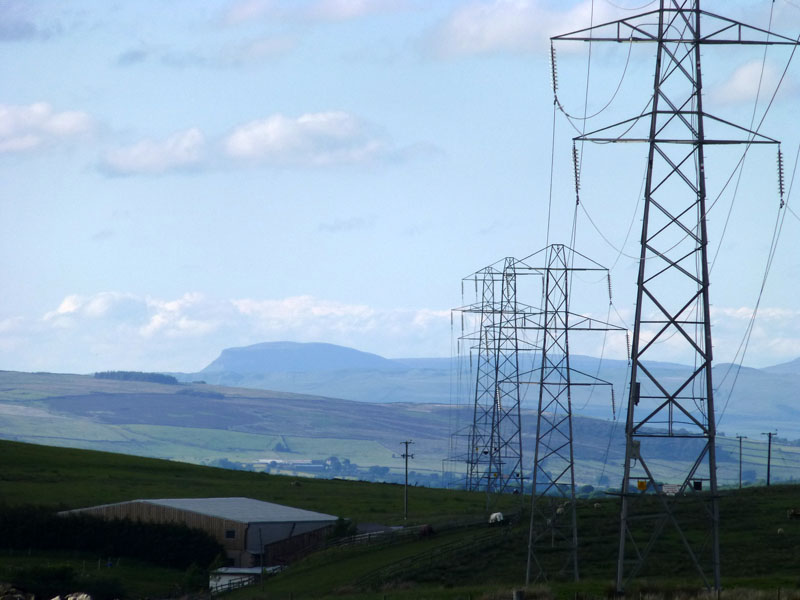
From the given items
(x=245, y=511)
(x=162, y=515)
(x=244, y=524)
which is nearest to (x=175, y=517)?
(x=162, y=515)

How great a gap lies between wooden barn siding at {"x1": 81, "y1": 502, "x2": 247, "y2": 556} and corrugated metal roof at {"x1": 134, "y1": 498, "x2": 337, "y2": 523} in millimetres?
511

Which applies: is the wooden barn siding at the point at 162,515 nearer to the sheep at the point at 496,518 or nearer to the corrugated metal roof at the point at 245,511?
the corrugated metal roof at the point at 245,511

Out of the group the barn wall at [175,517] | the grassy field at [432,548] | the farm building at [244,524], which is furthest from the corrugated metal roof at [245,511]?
the grassy field at [432,548]

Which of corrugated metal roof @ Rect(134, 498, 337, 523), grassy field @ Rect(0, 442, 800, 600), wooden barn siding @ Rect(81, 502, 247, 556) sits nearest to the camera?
grassy field @ Rect(0, 442, 800, 600)

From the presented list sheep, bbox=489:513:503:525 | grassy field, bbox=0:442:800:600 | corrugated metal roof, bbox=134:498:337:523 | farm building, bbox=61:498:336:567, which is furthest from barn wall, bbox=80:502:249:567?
sheep, bbox=489:513:503:525

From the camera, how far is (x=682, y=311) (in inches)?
1469

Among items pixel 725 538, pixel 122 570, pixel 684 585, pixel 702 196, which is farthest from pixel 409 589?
pixel 122 570

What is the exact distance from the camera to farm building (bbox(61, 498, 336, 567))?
91.7 metres

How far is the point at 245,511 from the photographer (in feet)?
330

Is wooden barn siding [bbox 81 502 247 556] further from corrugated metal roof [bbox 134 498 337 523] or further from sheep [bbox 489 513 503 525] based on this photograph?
sheep [bbox 489 513 503 525]

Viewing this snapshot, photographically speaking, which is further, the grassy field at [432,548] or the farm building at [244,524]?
the farm building at [244,524]

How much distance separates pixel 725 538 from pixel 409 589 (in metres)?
24.2

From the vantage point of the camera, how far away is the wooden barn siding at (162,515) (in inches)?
3708

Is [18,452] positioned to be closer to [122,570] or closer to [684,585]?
[122,570]
